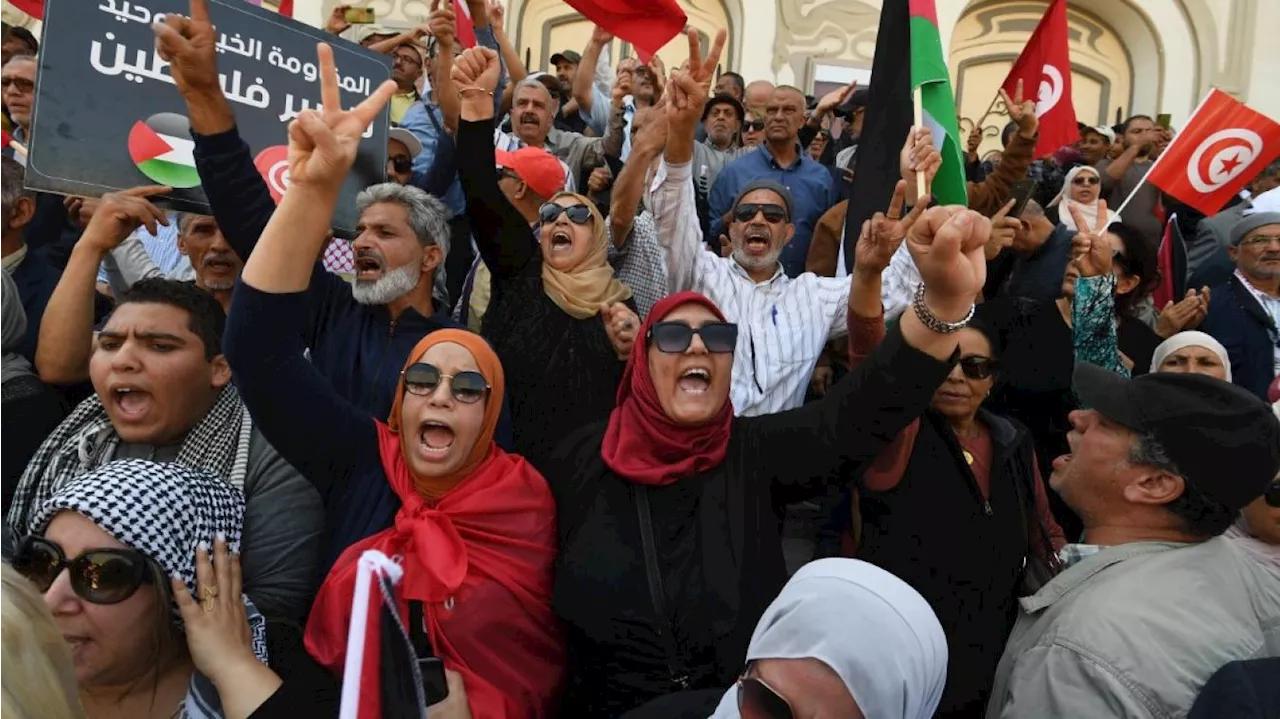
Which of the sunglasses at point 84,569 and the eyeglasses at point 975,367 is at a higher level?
the eyeglasses at point 975,367

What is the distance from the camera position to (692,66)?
11.1ft

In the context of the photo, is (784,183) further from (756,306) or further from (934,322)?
(934,322)

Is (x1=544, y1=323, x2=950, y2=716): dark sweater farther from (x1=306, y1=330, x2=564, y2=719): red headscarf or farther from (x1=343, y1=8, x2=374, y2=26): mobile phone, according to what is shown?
(x1=343, y1=8, x2=374, y2=26): mobile phone

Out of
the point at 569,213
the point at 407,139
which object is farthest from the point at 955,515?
the point at 407,139

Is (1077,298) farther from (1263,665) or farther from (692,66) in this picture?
(1263,665)

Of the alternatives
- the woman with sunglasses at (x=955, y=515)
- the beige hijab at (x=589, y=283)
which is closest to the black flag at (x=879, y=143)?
the beige hijab at (x=589, y=283)

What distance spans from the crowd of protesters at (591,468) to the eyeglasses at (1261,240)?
1355 millimetres

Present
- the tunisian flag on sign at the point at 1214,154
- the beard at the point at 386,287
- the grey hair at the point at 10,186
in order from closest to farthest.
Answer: the beard at the point at 386,287, the grey hair at the point at 10,186, the tunisian flag on sign at the point at 1214,154

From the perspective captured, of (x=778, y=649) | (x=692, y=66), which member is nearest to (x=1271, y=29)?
(x=692, y=66)

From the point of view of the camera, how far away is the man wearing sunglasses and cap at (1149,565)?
1729 mm

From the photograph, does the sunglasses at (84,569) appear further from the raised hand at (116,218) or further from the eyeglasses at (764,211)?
the eyeglasses at (764,211)

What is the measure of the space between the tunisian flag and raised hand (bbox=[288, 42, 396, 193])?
4.38 metres

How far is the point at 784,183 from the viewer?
5812 millimetres

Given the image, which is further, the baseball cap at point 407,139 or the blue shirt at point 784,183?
the blue shirt at point 784,183
